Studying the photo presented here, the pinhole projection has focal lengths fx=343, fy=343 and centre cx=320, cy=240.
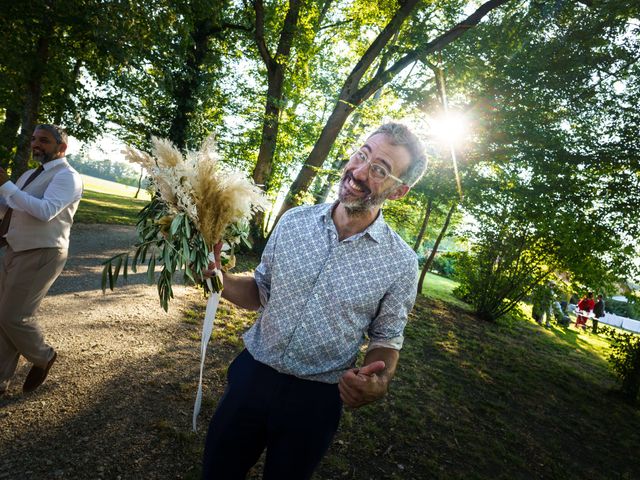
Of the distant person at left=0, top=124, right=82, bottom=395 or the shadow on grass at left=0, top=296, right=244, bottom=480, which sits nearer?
the shadow on grass at left=0, top=296, right=244, bottom=480

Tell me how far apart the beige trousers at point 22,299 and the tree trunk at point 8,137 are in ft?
30.1

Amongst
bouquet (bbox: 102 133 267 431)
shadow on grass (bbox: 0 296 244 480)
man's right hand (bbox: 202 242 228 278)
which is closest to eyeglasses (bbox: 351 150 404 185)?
bouquet (bbox: 102 133 267 431)

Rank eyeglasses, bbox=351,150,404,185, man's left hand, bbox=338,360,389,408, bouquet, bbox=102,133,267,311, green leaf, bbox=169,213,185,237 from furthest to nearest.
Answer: eyeglasses, bbox=351,150,404,185
bouquet, bbox=102,133,267,311
green leaf, bbox=169,213,185,237
man's left hand, bbox=338,360,389,408

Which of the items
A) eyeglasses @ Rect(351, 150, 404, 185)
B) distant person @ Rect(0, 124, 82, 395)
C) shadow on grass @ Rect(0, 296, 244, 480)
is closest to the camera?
eyeglasses @ Rect(351, 150, 404, 185)

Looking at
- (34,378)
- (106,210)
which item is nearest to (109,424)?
(34,378)

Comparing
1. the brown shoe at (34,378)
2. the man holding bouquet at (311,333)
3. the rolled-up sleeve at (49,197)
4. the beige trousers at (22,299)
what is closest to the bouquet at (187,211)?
the man holding bouquet at (311,333)

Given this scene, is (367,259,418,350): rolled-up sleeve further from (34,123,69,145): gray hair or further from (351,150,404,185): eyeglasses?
(34,123,69,145): gray hair

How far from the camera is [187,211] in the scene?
1752 mm

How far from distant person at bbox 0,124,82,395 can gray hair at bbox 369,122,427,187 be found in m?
2.83

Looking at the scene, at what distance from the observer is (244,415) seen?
5.68 ft

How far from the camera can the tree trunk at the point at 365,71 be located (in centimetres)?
908

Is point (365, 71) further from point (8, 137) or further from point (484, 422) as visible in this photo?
point (8, 137)

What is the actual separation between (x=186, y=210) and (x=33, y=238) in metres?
2.22

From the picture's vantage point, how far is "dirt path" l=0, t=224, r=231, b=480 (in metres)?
2.76
